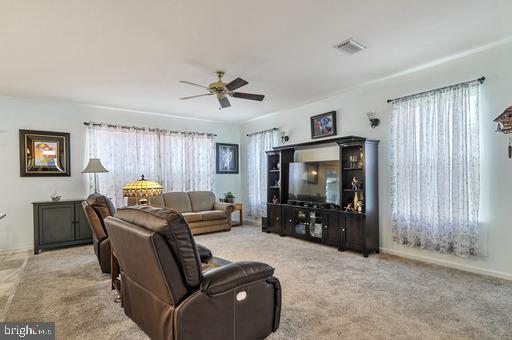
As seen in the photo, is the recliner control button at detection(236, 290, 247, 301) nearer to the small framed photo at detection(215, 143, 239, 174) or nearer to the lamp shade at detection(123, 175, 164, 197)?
the lamp shade at detection(123, 175, 164, 197)

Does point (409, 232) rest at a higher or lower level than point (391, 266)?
higher

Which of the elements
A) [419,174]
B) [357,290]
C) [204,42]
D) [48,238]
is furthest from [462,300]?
[48,238]

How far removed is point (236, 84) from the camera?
356cm

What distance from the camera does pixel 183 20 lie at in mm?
2707

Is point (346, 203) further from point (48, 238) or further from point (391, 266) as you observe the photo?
point (48, 238)

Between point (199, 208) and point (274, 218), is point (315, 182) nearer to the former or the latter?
point (274, 218)

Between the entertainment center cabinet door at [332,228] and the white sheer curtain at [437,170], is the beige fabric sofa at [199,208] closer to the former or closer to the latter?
the entertainment center cabinet door at [332,228]

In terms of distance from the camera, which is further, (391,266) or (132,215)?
(391,266)

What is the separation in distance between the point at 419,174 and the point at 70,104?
6.30 metres

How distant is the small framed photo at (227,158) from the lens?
25.0ft

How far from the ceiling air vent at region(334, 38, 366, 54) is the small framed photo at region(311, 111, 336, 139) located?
208 cm

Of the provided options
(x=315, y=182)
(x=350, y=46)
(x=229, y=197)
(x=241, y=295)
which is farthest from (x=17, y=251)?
(x=350, y=46)

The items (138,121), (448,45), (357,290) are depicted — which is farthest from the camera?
(138,121)

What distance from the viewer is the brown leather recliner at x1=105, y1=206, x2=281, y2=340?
1698 millimetres
